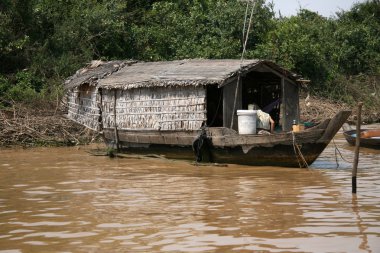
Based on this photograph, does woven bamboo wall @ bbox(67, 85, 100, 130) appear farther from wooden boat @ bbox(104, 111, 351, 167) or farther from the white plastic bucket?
the white plastic bucket

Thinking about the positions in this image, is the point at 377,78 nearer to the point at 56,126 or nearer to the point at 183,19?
the point at 183,19

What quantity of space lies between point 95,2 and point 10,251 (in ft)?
62.0

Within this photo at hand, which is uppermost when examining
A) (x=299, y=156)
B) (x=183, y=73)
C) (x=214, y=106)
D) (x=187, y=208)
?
(x=183, y=73)

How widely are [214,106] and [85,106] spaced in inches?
152

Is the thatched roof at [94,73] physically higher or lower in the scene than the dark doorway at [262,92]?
higher

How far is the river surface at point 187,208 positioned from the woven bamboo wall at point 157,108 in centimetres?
91

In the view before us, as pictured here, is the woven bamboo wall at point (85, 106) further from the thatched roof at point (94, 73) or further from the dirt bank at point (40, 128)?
the dirt bank at point (40, 128)

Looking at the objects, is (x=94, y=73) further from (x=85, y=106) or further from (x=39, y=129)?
(x=39, y=129)

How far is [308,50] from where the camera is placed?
76.7 ft

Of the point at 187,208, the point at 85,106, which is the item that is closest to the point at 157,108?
the point at 85,106

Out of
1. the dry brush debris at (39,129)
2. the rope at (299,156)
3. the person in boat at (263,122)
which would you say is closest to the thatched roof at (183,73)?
the person in boat at (263,122)

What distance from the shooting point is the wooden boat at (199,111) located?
1174 centimetres

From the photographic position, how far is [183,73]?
43.1 feet

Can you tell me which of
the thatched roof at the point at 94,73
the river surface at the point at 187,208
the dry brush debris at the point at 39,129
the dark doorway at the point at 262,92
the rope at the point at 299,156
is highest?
the thatched roof at the point at 94,73
